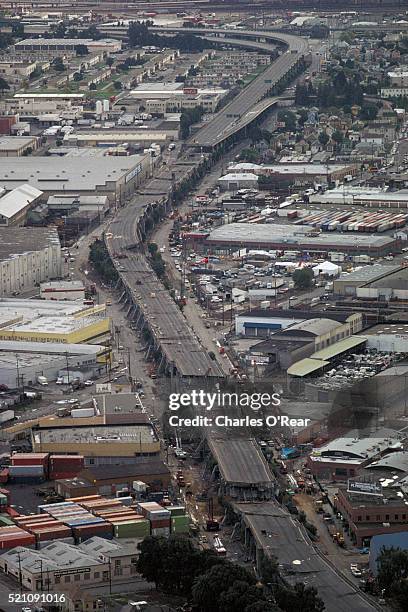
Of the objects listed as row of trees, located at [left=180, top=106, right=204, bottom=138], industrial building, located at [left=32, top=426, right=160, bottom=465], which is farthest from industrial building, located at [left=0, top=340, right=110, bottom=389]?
row of trees, located at [left=180, top=106, right=204, bottom=138]

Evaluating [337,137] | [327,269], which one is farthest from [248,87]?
[327,269]

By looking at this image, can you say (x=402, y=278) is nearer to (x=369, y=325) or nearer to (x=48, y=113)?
(x=369, y=325)

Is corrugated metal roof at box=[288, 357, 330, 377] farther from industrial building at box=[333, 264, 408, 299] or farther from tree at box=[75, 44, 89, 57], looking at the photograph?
tree at box=[75, 44, 89, 57]

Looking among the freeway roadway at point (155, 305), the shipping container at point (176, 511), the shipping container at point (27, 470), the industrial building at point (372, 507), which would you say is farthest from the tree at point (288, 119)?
the shipping container at point (176, 511)

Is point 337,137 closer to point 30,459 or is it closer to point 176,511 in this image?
point 30,459

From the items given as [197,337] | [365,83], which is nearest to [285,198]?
[197,337]

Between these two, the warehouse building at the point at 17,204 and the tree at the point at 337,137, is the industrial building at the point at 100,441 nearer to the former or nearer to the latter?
the warehouse building at the point at 17,204
